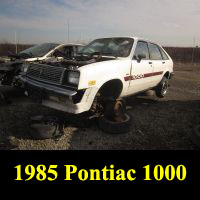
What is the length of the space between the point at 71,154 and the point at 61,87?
1167 millimetres

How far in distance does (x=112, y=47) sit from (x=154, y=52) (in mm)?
1597

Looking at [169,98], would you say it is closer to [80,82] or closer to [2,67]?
[80,82]

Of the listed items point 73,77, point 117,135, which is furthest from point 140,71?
point 73,77

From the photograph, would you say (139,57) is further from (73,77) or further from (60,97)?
(60,97)

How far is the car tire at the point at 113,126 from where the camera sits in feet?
14.3

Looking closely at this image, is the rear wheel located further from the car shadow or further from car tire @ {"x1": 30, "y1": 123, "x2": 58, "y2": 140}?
car tire @ {"x1": 30, "y1": 123, "x2": 58, "y2": 140}

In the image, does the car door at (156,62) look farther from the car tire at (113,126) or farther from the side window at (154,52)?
the car tire at (113,126)

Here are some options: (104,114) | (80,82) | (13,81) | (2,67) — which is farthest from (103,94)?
(2,67)

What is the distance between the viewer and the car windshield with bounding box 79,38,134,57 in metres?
5.16

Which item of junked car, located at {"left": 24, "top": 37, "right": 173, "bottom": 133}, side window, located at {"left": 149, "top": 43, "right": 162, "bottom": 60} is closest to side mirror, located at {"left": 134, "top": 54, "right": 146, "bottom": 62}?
junked car, located at {"left": 24, "top": 37, "right": 173, "bottom": 133}

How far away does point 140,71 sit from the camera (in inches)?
213

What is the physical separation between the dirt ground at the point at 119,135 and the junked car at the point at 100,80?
36 centimetres

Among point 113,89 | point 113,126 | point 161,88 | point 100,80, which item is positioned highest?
point 100,80

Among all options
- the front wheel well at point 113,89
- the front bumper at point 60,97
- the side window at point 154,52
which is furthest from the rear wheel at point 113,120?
the side window at point 154,52
